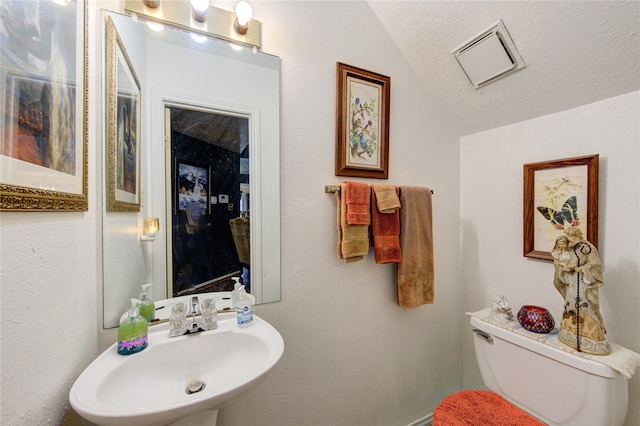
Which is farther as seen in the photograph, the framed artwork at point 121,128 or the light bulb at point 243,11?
the light bulb at point 243,11

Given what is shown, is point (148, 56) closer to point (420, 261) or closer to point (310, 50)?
point (310, 50)

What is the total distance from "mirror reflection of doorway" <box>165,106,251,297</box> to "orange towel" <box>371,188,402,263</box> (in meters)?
0.58

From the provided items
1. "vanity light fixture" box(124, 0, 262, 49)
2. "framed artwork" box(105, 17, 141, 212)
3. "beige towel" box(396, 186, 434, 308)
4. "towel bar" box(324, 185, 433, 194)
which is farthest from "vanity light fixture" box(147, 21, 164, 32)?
"beige towel" box(396, 186, 434, 308)

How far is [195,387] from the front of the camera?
2.61 ft

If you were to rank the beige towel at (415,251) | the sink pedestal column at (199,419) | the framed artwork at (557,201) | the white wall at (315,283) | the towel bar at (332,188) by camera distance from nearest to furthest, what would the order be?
the white wall at (315,283)
the sink pedestal column at (199,419)
the framed artwork at (557,201)
the towel bar at (332,188)
the beige towel at (415,251)

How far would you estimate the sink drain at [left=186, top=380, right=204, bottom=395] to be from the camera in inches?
31.0

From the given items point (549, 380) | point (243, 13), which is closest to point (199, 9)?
point (243, 13)

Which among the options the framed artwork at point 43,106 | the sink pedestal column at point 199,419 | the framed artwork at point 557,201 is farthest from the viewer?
the framed artwork at point 557,201

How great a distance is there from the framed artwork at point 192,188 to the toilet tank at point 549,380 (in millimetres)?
1363

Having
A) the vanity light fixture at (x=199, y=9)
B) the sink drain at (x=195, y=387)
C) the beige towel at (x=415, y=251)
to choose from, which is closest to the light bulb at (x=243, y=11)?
the vanity light fixture at (x=199, y=9)

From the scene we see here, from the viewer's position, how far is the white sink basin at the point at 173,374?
562mm

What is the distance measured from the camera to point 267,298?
1080mm

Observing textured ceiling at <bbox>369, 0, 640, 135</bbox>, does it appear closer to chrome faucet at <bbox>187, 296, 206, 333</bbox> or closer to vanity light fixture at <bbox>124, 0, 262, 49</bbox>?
vanity light fixture at <bbox>124, 0, 262, 49</bbox>

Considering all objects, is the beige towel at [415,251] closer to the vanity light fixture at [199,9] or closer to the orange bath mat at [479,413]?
the orange bath mat at [479,413]
